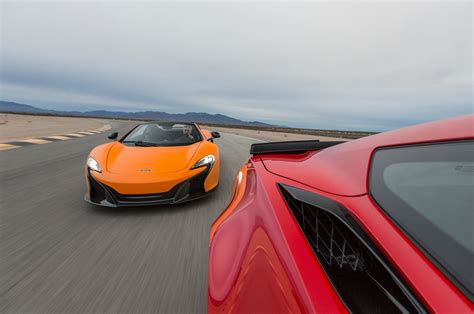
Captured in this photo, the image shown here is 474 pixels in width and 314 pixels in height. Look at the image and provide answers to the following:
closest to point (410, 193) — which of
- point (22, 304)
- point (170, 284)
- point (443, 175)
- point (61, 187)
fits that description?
point (443, 175)

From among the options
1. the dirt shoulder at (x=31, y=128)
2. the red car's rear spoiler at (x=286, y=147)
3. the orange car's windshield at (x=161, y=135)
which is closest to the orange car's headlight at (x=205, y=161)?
the orange car's windshield at (x=161, y=135)

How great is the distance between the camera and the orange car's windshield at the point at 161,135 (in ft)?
12.4

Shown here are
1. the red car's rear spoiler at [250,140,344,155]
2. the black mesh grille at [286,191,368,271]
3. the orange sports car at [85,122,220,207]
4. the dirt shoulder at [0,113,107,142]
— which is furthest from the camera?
the dirt shoulder at [0,113,107,142]

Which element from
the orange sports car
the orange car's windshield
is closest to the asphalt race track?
the orange sports car

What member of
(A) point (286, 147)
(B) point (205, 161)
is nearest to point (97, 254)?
(B) point (205, 161)

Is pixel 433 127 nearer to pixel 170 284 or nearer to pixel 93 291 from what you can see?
pixel 170 284

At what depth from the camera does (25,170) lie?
13.8ft

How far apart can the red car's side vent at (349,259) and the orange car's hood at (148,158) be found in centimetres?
217

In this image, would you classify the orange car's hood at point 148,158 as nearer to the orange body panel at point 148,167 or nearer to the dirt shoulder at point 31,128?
the orange body panel at point 148,167

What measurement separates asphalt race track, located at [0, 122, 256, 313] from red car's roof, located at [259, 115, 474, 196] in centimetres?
106

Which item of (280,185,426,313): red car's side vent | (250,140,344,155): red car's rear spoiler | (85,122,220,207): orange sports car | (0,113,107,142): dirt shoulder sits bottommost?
(0,113,107,142): dirt shoulder

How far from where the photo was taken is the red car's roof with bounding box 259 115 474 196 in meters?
0.83

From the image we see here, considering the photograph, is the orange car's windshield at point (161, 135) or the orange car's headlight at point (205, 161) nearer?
the orange car's headlight at point (205, 161)

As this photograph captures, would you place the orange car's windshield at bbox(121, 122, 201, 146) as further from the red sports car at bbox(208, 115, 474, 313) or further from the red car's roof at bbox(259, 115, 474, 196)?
the red sports car at bbox(208, 115, 474, 313)
